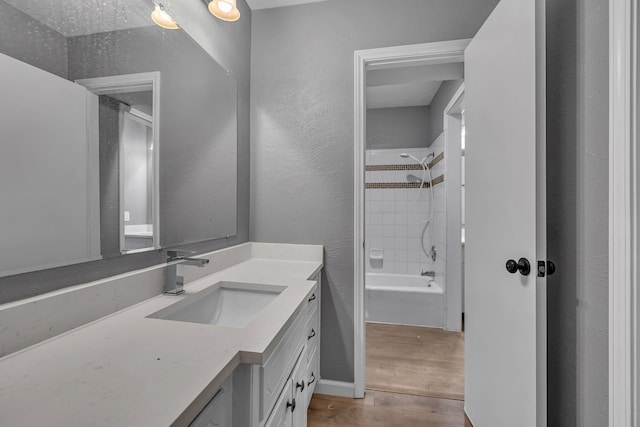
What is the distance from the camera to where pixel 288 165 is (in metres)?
1.84

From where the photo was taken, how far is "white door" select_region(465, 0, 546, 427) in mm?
974

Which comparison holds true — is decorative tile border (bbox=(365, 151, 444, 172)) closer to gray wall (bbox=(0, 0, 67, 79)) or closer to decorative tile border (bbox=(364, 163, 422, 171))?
decorative tile border (bbox=(364, 163, 422, 171))

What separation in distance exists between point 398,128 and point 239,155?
2.58 meters

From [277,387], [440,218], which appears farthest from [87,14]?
[440,218]

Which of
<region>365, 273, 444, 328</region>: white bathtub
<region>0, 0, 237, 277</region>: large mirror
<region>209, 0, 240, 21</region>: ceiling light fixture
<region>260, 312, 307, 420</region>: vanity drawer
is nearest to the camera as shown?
<region>0, 0, 237, 277</region>: large mirror

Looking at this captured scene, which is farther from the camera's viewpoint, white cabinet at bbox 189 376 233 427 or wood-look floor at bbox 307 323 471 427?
wood-look floor at bbox 307 323 471 427

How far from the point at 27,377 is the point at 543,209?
145cm

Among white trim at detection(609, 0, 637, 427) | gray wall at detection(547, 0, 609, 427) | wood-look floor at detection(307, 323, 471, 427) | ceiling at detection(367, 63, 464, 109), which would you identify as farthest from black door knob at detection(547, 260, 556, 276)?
ceiling at detection(367, 63, 464, 109)

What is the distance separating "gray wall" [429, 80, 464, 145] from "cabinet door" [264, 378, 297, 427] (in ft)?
8.23

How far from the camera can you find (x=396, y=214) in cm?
365

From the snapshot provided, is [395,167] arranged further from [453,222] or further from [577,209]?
[577,209]

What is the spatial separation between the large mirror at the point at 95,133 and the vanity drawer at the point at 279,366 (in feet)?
2.06

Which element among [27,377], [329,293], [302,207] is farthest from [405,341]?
[27,377]

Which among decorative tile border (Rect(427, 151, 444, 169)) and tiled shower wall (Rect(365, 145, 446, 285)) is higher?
decorative tile border (Rect(427, 151, 444, 169))
